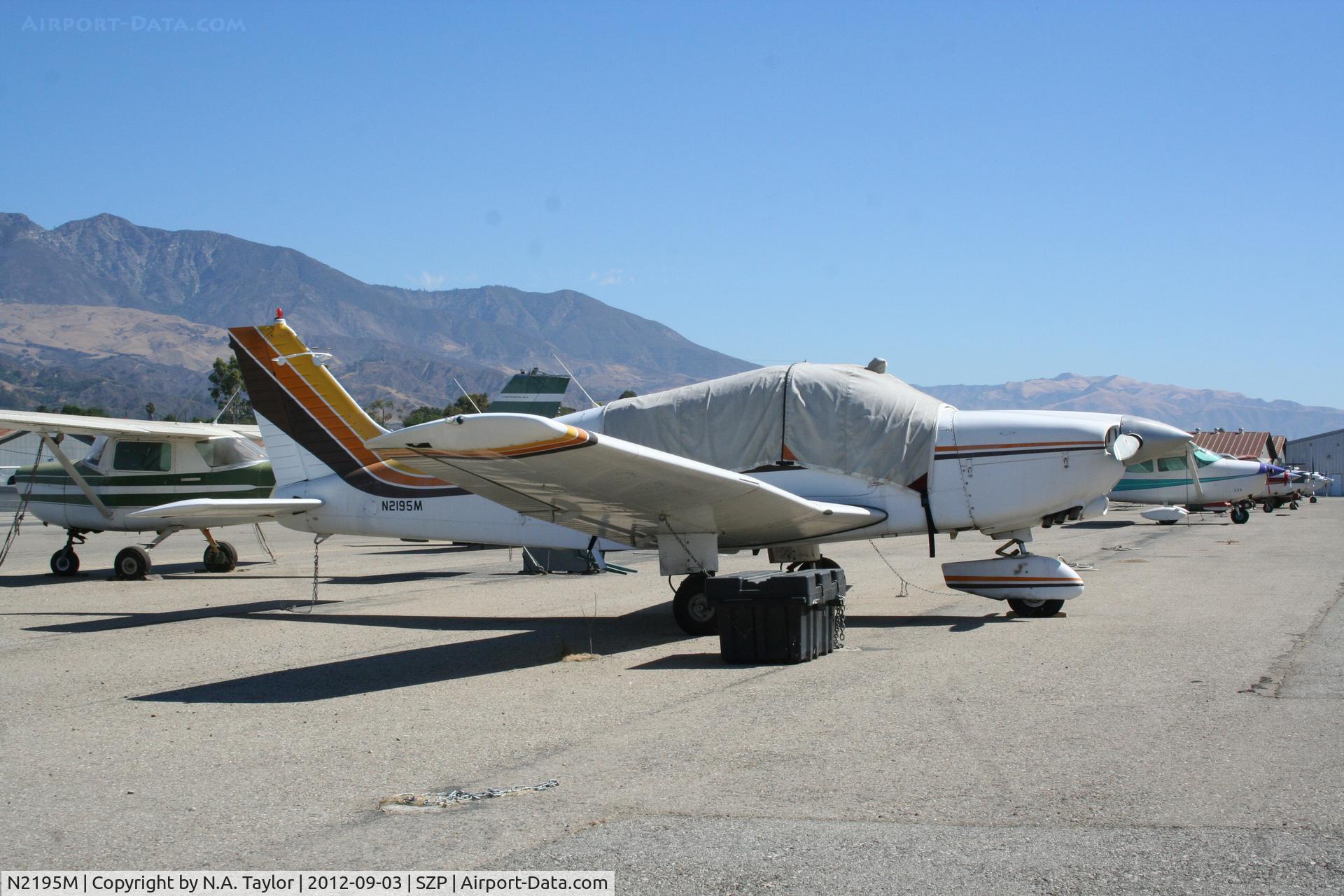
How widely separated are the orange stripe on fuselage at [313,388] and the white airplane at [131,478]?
521cm

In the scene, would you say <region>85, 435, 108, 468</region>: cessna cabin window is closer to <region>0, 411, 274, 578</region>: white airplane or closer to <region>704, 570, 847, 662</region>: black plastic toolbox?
<region>0, 411, 274, 578</region>: white airplane

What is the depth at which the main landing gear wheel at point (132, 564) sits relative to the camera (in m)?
17.5

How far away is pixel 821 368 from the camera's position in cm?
1160

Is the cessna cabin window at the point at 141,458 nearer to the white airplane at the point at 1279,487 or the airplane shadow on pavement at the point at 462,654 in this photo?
the airplane shadow on pavement at the point at 462,654

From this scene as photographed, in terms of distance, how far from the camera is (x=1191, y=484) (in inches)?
1419

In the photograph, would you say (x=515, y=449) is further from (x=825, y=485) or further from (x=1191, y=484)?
(x=1191, y=484)

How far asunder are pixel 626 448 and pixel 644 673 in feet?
5.93

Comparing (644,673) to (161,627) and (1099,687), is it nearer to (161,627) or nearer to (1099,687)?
(1099,687)

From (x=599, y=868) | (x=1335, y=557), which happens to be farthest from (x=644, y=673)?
(x=1335, y=557)

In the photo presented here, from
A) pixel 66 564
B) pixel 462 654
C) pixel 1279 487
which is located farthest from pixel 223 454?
pixel 1279 487

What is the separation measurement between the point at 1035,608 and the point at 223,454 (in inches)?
563

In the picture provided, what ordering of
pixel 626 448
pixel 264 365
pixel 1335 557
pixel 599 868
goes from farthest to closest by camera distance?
pixel 1335 557 → pixel 264 365 → pixel 626 448 → pixel 599 868

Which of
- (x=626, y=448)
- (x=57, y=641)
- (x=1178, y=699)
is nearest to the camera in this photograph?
(x=1178, y=699)

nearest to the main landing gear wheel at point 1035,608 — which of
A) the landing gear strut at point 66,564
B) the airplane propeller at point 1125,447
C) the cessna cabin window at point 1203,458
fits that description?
the airplane propeller at point 1125,447
